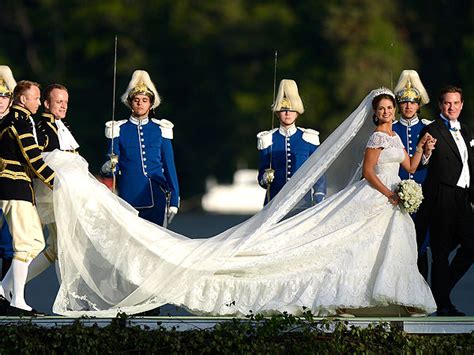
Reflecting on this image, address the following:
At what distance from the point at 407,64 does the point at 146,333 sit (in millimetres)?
36699

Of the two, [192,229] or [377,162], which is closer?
[377,162]

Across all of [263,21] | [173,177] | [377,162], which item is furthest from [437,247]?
[263,21]

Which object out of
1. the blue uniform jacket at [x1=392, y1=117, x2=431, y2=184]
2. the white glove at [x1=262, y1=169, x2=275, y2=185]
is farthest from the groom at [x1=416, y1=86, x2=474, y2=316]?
the white glove at [x1=262, y1=169, x2=275, y2=185]

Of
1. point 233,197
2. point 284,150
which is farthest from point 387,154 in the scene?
point 233,197

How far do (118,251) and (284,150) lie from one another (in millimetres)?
A: 2437

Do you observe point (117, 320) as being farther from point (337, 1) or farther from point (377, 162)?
point (337, 1)

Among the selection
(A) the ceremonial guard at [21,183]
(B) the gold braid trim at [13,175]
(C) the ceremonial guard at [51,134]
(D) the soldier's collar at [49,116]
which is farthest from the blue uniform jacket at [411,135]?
(B) the gold braid trim at [13,175]

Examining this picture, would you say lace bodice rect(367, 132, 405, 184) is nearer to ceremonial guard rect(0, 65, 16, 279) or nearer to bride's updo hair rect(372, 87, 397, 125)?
bride's updo hair rect(372, 87, 397, 125)

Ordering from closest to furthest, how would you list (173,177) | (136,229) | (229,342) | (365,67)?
1. (229,342)
2. (136,229)
3. (173,177)
4. (365,67)

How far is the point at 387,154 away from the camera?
504 inches

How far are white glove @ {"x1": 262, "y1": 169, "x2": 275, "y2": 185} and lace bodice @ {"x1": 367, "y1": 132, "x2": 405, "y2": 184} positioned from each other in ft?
4.84

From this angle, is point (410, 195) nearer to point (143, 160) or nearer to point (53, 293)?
point (143, 160)

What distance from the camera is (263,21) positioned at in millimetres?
52312

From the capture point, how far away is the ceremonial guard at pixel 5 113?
44.8ft
